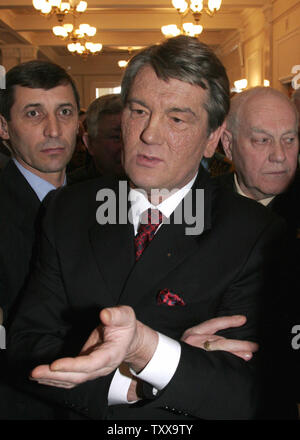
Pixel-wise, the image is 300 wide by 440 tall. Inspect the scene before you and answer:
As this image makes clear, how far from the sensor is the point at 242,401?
1.30 meters

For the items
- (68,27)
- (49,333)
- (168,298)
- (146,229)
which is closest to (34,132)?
(146,229)

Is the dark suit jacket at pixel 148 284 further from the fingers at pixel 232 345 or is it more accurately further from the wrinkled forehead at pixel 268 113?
the wrinkled forehead at pixel 268 113

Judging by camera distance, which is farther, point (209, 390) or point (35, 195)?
point (35, 195)

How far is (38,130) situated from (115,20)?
38.9 ft

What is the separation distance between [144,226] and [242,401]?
1.98 feet

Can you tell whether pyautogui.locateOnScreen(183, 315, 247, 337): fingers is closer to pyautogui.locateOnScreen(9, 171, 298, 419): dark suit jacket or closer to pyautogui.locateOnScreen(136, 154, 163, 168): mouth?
pyautogui.locateOnScreen(9, 171, 298, 419): dark suit jacket

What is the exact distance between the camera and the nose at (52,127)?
211 cm

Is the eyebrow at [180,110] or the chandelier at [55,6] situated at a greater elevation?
the chandelier at [55,6]

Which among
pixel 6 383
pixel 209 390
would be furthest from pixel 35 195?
pixel 209 390

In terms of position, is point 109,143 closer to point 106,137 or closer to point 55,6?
point 106,137

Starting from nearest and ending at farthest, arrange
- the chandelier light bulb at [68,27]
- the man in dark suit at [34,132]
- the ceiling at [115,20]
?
the man in dark suit at [34,132]
the ceiling at [115,20]
the chandelier light bulb at [68,27]

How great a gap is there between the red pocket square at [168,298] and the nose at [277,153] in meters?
1.01

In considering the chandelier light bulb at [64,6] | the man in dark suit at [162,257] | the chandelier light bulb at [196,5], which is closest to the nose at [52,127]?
the man in dark suit at [162,257]

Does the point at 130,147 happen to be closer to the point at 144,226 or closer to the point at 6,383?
the point at 144,226
